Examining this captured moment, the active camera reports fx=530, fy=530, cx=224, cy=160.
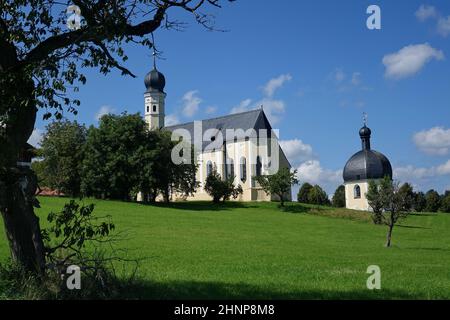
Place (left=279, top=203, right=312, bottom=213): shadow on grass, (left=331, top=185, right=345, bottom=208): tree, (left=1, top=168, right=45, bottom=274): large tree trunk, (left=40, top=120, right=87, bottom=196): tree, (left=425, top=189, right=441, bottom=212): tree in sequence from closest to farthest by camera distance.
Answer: (left=1, top=168, right=45, bottom=274): large tree trunk → (left=279, top=203, right=312, bottom=213): shadow on grass → (left=40, top=120, right=87, bottom=196): tree → (left=425, top=189, right=441, bottom=212): tree → (left=331, top=185, right=345, bottom=208): tree

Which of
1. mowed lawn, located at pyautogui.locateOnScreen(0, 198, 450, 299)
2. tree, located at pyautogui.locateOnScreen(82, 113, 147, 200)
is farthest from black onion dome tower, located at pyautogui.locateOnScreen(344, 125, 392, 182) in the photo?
Answer: mowed lawn, located at pyautogui.locateOnScreen(0, 198, 450, 299)

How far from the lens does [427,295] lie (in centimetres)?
1059

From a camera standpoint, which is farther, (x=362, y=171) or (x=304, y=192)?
(x=304, y=192)

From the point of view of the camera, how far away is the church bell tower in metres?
90.4

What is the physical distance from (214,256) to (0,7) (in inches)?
454

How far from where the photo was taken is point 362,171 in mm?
80500

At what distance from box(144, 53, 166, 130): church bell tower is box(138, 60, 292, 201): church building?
54 centimetres

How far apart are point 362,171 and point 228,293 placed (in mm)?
73422

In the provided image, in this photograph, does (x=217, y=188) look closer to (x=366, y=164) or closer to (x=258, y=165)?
(x=258, y=165)

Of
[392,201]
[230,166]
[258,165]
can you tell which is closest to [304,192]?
[258,165]

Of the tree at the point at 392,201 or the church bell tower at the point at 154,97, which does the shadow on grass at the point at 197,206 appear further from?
the church bell tower at the point at 154,97

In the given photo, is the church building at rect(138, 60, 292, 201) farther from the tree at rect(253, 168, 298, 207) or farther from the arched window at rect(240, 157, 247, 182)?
the tree at rect(253, 168, 298, 207)
